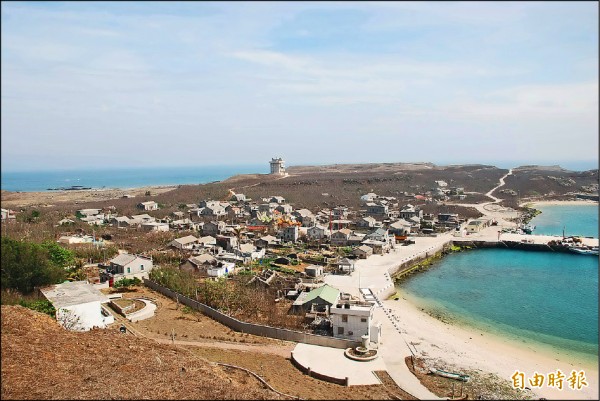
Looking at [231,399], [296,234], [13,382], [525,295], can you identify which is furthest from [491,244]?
[13,382]

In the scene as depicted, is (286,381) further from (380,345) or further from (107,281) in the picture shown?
(107,281)

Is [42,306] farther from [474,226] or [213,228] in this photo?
[474,226]

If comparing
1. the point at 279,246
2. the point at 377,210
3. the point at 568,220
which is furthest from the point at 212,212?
the point at 568,220

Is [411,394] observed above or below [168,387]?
below

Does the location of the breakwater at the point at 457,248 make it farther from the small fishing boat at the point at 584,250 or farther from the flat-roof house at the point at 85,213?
the flat-roof house at the point at 85,213

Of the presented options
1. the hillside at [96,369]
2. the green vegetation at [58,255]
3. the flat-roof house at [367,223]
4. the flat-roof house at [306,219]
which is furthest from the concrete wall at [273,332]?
the flat-roof house at [367,223]

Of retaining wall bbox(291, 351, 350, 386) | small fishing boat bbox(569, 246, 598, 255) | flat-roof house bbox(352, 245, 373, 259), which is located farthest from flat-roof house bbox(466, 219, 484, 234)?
retaining wall bbox(291, 351, 350, 386)

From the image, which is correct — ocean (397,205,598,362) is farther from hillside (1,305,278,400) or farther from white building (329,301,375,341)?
hillside (1,305,278,400)
